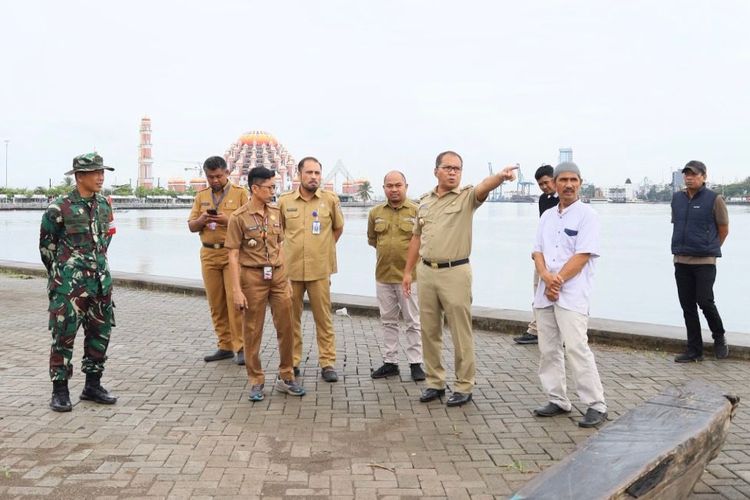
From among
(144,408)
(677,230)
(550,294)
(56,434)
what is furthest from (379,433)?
(677,230)

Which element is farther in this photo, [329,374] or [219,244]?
[219,244]

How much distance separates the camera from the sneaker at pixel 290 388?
15.9ft

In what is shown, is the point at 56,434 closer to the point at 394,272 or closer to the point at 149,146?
the point at 394,272

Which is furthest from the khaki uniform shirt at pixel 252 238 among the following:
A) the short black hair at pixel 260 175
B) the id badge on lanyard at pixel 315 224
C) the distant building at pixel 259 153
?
the distant building at pixel 259 153

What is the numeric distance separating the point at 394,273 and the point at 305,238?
799 mm

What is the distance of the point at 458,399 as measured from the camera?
4.57 meters

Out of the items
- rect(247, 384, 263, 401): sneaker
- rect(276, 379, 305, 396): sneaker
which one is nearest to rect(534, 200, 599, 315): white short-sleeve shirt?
rect(276, 379, 305, 396): sneaker

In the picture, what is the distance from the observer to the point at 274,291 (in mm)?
4766

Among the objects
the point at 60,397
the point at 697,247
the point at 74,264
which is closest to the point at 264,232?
the point at 74,264

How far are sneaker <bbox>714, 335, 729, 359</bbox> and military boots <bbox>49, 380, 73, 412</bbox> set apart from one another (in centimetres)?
531

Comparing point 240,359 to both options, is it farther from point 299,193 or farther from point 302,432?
point 302,432

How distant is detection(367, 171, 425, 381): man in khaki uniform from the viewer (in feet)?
17.5

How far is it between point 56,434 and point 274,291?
5.46 ft

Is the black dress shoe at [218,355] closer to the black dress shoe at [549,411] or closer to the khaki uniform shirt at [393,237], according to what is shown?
the khaki uniform shirt at [393,237]
